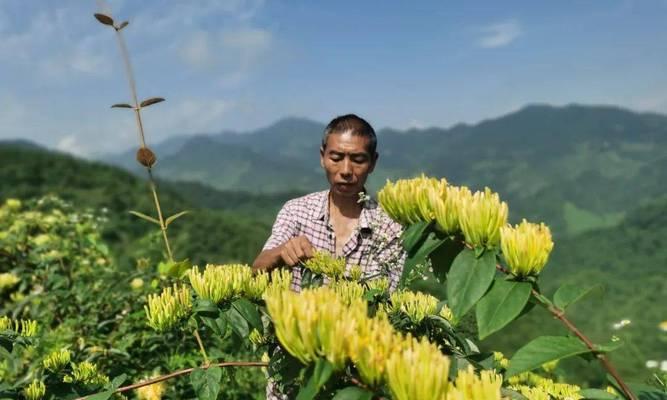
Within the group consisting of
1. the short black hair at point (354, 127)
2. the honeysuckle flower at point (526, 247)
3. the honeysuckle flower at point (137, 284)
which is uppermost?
the short black hair at point (354, 127)

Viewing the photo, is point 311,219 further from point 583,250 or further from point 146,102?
→ point 583,250

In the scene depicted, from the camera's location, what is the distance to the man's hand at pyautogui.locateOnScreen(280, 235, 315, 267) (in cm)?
187

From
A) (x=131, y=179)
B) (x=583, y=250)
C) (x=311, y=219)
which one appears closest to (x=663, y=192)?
(x=583, y=250)

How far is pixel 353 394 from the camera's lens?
93cm

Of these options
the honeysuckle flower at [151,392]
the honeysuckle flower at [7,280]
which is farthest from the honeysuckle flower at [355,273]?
the honeysuckle flower at [7,280]

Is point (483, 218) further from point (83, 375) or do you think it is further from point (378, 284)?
point (83, 375)

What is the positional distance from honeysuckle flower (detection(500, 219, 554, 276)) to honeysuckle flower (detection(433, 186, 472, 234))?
0.10 meters

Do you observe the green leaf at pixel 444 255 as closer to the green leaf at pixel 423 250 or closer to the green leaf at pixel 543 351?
the green leaf at pixel 423 250

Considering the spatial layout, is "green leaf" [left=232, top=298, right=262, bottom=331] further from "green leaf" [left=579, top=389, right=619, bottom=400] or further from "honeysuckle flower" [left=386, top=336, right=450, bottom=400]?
"green leaf" [left=579, top=389, right=619, bottom=400]

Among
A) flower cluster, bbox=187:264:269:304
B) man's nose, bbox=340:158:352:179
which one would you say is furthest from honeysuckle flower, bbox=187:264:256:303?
man's nose, bbox=340:158:352:179

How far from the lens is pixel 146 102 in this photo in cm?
152

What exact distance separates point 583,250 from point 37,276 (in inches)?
4285

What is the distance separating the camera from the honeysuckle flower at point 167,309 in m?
1.36

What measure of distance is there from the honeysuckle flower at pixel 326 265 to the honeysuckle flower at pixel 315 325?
75 centimetres
